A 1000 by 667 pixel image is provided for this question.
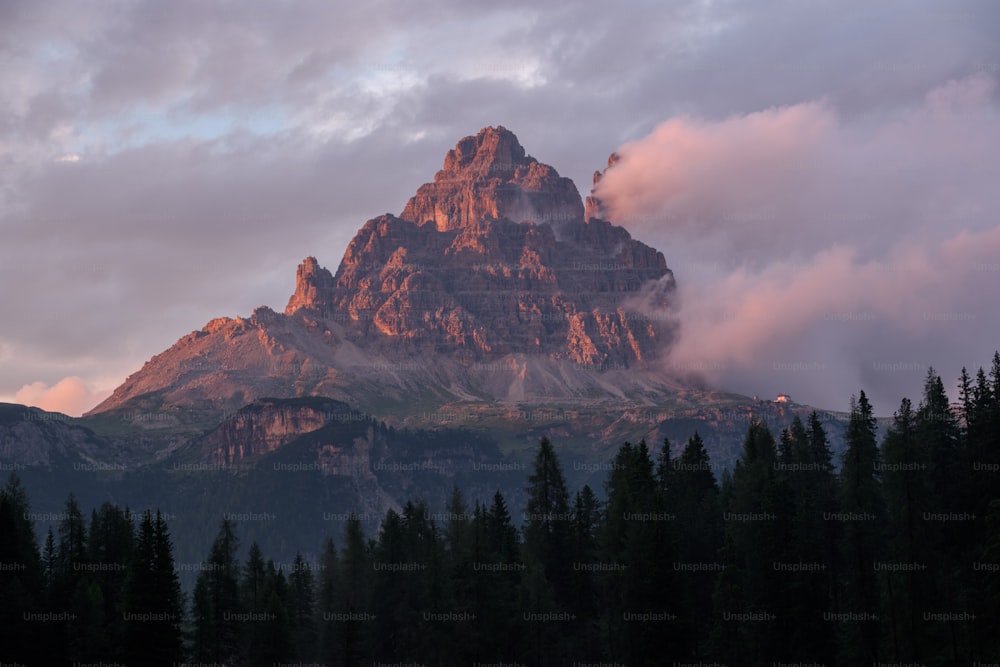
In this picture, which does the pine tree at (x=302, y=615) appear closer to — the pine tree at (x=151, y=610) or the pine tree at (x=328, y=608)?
the pine tree at (x=328, y=608)

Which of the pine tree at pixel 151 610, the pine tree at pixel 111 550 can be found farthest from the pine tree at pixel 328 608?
the pine tree at pixel 151 610

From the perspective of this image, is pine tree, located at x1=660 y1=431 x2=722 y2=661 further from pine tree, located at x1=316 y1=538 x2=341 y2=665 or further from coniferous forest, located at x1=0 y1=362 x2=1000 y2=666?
pine tree, located at x1=316 y1=538 x2=341 y2=665

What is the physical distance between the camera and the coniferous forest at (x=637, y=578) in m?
105

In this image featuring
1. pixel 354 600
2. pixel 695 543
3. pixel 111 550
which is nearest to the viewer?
pixel 695 543

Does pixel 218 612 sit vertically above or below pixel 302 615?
above

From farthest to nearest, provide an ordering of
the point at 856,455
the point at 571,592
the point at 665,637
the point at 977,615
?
the point at 571,592
the point at 856,455
the point at 665,637
the point at 977,615

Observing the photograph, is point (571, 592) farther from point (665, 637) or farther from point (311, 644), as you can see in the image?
point (311, 644)

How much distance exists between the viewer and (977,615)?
3903 inches

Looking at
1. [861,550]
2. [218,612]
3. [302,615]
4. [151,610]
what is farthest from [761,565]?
[302,615]

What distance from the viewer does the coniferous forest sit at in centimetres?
10488

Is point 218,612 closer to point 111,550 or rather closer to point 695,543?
point 111,550

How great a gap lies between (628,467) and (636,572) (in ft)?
67.7

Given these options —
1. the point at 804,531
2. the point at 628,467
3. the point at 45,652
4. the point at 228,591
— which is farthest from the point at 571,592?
the point at 45,652

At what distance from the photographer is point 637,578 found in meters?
110
